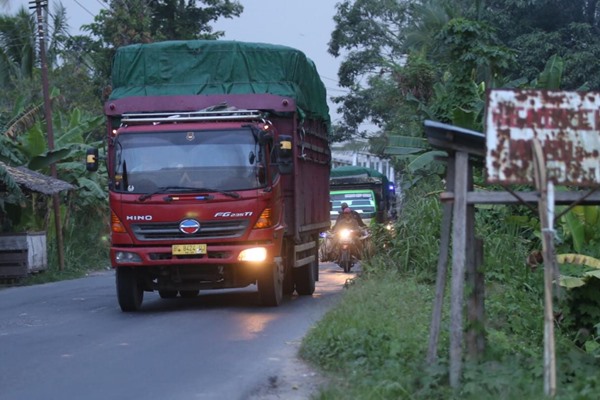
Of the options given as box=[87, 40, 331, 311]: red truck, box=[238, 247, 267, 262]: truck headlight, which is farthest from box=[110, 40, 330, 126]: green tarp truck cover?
box=[238, 247, 267, 262]: truck headlight

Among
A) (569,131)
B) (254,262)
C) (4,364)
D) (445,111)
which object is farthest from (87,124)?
(569,131)

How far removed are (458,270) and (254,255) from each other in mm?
6394

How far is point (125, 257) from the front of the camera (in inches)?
534

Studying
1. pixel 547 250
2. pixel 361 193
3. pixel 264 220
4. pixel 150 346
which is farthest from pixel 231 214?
pixel 361 193

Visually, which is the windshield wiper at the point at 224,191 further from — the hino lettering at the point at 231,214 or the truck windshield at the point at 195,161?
the hino lettering at the point at 231,214

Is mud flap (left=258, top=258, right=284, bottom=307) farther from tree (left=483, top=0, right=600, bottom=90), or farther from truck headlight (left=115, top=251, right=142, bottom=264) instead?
tree (left=483, top=0, right=600, bottom=90)

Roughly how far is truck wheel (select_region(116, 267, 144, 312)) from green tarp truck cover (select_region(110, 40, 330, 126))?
2770 millimetres

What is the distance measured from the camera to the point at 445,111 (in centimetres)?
2130

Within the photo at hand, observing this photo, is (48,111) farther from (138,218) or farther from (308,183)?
(138,218)

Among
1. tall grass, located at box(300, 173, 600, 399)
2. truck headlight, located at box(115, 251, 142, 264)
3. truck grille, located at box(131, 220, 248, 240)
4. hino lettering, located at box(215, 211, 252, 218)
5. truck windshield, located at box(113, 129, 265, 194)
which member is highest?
truck windshield, located at box(113, 129, 265, 194)

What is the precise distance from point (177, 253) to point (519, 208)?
6.79m

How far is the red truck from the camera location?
13.4m

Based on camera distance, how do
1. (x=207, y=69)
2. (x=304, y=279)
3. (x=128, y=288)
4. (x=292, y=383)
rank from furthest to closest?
(x=304, y=279)
(x=207, y=69)
(x=128, y=288)
(x=292, y=383)

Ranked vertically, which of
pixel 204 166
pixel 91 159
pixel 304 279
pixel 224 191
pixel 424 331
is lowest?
pixel 304 279
